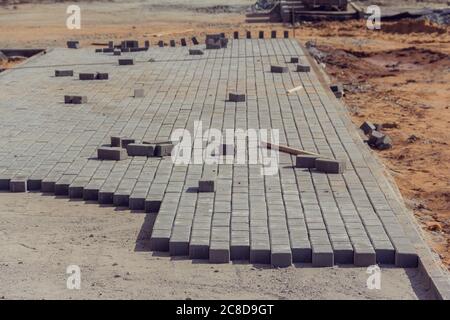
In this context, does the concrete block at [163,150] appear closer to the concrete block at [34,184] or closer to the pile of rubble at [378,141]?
the concrete block at [34,184]

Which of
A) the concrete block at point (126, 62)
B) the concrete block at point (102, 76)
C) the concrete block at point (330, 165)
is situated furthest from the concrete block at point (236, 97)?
the concrete block at point (126, 62)

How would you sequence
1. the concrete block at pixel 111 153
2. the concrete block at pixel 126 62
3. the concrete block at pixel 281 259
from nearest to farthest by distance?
the concrete block at pixel 281 259
the concrete block at pixel 111 153
the concrete block at pixel 126 62

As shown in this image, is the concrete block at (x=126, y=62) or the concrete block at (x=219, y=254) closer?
the concrete block at (x=219, y=254)

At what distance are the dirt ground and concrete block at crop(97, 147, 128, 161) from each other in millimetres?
1137

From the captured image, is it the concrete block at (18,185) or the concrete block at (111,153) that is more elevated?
the concrete block at (111,153)

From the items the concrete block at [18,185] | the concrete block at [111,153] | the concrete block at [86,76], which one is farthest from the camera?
the concrete block at [86,76]

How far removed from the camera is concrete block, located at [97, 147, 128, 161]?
9266mm

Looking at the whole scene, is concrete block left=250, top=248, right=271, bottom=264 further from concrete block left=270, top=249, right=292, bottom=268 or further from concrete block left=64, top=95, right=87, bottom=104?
concrete block left=64, top=95, right=87, bottom=104

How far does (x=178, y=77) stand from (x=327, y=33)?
10379 mm

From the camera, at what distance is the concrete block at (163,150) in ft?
31.0

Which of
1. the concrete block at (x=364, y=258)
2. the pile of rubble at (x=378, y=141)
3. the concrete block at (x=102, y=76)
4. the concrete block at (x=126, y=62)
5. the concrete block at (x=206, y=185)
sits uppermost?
the concrete block at (x=126, y=62)

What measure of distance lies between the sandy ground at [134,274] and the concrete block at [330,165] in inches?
77.0

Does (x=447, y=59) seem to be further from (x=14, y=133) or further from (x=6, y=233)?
(x=6, y=233)

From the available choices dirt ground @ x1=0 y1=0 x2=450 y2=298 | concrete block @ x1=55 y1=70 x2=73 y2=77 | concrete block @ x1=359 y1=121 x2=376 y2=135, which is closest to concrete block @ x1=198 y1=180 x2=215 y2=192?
dirt ground @ x1=0 y1=0 x2=450 y2=298
